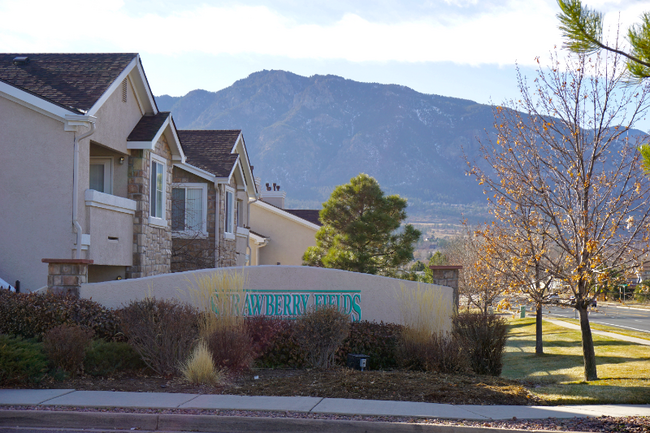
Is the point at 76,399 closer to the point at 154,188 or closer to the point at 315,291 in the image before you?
the point at 315,291

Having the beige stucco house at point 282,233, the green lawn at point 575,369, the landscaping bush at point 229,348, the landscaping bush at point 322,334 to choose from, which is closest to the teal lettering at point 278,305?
the landscaping bush at point 322,334

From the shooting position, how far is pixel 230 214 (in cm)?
2286

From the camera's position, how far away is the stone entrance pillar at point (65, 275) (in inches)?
457

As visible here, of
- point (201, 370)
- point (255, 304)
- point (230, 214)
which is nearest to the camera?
point (201, 370)

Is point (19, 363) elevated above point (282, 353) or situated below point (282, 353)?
above

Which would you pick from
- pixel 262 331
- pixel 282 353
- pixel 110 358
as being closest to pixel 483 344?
pixel 282 353

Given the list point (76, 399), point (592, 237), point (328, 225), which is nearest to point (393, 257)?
point (328, 225)

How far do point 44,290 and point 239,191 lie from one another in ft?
46.3

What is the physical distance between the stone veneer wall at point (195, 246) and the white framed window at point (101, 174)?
469 cm

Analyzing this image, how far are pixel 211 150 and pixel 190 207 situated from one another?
3.53 meters

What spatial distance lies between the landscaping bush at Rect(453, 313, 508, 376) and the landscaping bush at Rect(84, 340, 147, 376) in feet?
20.2

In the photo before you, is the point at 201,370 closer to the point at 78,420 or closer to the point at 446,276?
the point at 78,420

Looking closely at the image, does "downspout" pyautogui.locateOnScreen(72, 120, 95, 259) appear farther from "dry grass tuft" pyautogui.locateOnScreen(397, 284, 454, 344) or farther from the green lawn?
the green lawn

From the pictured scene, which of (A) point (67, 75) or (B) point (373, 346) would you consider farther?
(A) point (67, 75)
